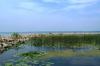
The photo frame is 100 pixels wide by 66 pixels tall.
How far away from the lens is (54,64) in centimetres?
1433

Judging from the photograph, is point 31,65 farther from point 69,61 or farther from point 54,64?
point 69,61

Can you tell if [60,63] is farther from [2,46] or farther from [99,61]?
[2,46]

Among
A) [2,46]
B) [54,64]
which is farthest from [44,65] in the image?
[2,46]

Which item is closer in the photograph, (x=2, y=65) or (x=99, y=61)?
(x=2, y=65)

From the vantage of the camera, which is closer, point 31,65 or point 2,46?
point 31,65

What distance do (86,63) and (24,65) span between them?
158 inches

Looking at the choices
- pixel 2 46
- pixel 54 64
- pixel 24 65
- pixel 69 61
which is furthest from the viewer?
pixel 2 46

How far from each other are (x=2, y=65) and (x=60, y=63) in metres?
3.57

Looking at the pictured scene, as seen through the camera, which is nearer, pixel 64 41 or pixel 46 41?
pixel 64 41

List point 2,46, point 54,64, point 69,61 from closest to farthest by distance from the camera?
point 54,64 < point 69,61 < point 2,46

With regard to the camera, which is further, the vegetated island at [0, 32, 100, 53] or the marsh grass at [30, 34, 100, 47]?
the marsh grass at [30, 34, 100, 47]

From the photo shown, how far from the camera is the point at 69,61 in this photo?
50.8 feet

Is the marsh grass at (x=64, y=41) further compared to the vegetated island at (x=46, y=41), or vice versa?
the marsh grass at (x=64, y=41)

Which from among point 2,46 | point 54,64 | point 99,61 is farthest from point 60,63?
point 2,46
